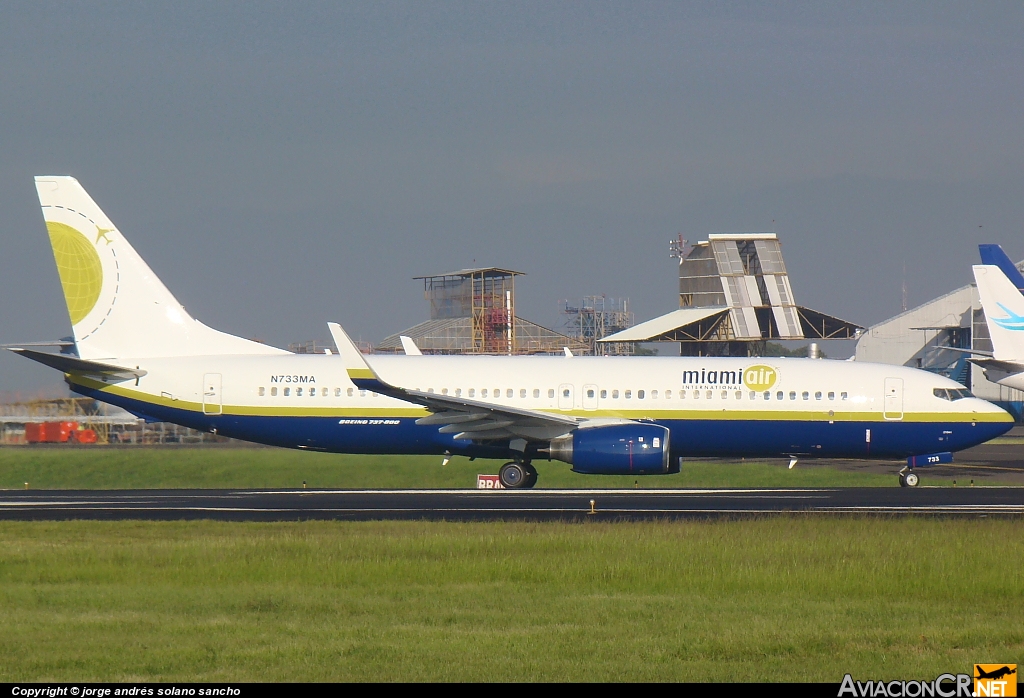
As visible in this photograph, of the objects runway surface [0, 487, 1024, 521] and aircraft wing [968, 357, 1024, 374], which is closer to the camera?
runway surface [0, 487, 1024, 521]

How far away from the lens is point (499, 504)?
23.0m

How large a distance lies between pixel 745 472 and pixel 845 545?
2077cm

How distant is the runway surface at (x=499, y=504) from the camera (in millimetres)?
20500

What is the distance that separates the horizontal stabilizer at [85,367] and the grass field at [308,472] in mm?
5969

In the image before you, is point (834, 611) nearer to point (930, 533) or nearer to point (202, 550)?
point (930, 533)

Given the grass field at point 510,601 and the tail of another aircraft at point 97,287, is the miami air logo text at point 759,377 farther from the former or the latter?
the tail of another aircraft at point 97,287

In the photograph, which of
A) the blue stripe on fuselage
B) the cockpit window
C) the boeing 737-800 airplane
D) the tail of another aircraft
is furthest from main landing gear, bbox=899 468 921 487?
the tail of another aircraft

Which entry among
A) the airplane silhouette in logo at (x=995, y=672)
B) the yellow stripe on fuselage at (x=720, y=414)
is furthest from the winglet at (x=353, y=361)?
the airplane silhouette in logo at (x=995, y=672)

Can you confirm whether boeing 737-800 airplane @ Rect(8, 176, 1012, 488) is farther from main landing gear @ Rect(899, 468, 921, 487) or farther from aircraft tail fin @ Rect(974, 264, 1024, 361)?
aircraft tail fin @ Rect(974, 264, 1024, 361)

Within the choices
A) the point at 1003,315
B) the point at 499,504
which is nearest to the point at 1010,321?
the point at 1003,315

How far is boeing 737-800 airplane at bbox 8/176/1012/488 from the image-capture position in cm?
2834

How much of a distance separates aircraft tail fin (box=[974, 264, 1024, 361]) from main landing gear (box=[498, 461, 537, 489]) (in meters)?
18.3

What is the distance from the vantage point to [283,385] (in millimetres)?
29281

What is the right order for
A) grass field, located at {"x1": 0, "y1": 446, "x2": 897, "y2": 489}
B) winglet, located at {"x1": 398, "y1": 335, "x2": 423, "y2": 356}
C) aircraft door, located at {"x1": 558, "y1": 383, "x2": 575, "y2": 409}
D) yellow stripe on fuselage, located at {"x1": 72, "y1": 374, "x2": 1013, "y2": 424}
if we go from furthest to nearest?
grass field, located at {"x1": 0, "y1": 446, "x2": 897, "y2": 489} → winglet, located at {"x1": 398, "y1": 335, "x2": 423, "y2": 356} → aircraft door, located at {"x1": 558, "y1": 383, "x2": 575, "y2": 409} → yellow stripe on fuselage, located at {"x1": 72, "y1": 374, "x2": 1013, "y2": 424}
